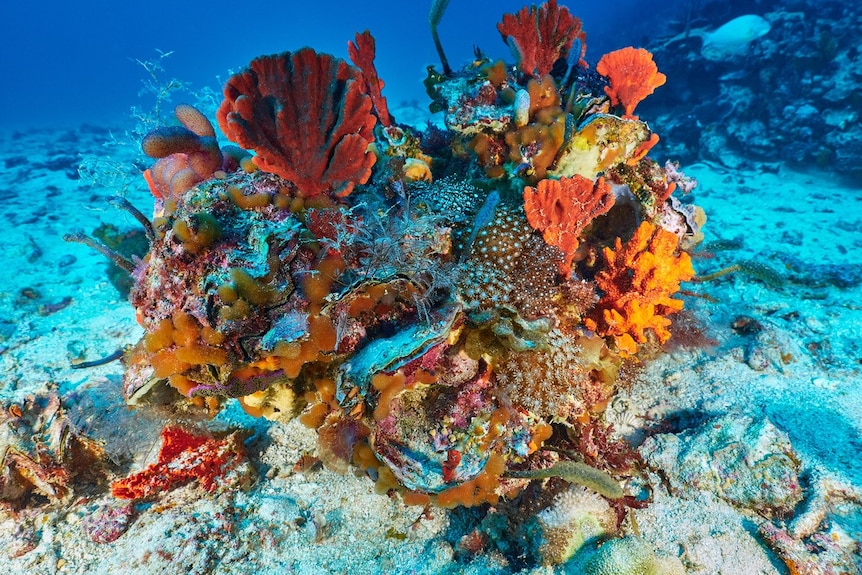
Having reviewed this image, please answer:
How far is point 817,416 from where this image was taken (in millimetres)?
3400

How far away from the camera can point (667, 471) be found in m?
3.22

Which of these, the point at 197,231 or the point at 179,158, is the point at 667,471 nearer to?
the point at 197,231

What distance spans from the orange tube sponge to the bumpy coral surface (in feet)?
0.04

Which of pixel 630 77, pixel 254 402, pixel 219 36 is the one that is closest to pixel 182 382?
pixel 254 402

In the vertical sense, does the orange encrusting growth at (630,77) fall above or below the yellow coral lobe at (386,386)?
above

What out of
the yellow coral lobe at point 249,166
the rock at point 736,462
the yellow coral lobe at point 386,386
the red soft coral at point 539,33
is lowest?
the rock at point 736,462

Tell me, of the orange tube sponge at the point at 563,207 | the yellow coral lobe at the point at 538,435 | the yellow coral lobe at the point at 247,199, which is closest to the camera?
the yellow coral lobe at the point at 247,199

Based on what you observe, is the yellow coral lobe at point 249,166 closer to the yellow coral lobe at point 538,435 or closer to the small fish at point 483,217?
the small fish at point 483,217

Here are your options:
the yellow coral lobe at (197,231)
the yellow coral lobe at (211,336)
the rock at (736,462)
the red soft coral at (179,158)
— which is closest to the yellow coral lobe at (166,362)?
the yellow coral lobe at (211,336)

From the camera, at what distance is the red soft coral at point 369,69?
169 inches

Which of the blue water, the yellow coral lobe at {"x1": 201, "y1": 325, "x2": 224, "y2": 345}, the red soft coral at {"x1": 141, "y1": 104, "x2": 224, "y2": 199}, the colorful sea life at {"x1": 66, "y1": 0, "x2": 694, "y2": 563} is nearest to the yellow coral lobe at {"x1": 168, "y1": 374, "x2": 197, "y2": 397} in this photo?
the colorful sea life at {"x1": 66, "y1": 0, "x2": 694, "y2": 563}

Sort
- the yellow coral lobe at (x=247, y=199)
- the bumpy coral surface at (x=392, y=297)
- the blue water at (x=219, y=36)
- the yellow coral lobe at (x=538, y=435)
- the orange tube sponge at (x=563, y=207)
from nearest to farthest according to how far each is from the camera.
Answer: the bumpy coral surface at (x=392, y=297), the yellow coral lobe at (x=247, y=199), the yellow coral lobe at (x=538, y=435), the orange tube sponge at (x=563, y=207), the blue water at (x=219, y=36)

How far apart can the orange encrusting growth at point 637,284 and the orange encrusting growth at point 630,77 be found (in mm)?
1495

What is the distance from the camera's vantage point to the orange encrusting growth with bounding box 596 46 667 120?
4066mm
